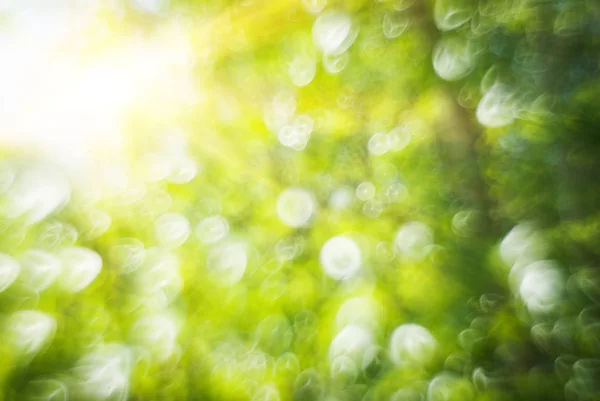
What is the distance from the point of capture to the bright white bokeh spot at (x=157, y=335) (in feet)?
2.41

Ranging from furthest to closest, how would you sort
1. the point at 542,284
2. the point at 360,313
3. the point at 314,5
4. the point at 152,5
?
the point at 152,5
the point at 314,5
the point at 360,313
the point at 542,284

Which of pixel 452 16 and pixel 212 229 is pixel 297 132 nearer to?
pixel 212 229

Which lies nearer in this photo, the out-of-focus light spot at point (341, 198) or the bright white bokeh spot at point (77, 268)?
the bright white bokeh spot at point (77, 268)

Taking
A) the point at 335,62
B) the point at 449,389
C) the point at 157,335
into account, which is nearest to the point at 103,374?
the point at 157,335

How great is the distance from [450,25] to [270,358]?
0.64 m

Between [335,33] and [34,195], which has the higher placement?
[335,33]

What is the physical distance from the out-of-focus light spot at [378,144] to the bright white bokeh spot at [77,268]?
0.54 m

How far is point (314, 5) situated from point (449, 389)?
2.29ft

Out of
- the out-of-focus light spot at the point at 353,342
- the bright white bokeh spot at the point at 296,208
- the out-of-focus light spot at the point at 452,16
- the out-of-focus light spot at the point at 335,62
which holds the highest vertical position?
the out-of-focus light spot at the point at 335,62

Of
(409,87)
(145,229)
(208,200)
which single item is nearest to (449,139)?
(409,87)

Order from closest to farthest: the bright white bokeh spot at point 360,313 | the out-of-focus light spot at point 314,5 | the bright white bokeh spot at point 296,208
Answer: the bright white bokeh spot at point 360,313 < the out-of-focus light spot at point 314,5 < the bright white bokeh spot at point 296,208

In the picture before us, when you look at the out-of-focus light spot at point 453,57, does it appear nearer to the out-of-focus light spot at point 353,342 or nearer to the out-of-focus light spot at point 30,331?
the out-of-focus light spot at point 353,342

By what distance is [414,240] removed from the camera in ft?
2.53

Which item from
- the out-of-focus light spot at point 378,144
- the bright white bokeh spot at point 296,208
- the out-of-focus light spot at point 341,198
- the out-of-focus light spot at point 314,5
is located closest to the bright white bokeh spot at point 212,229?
the bright white bokeh spot at point 296,208
